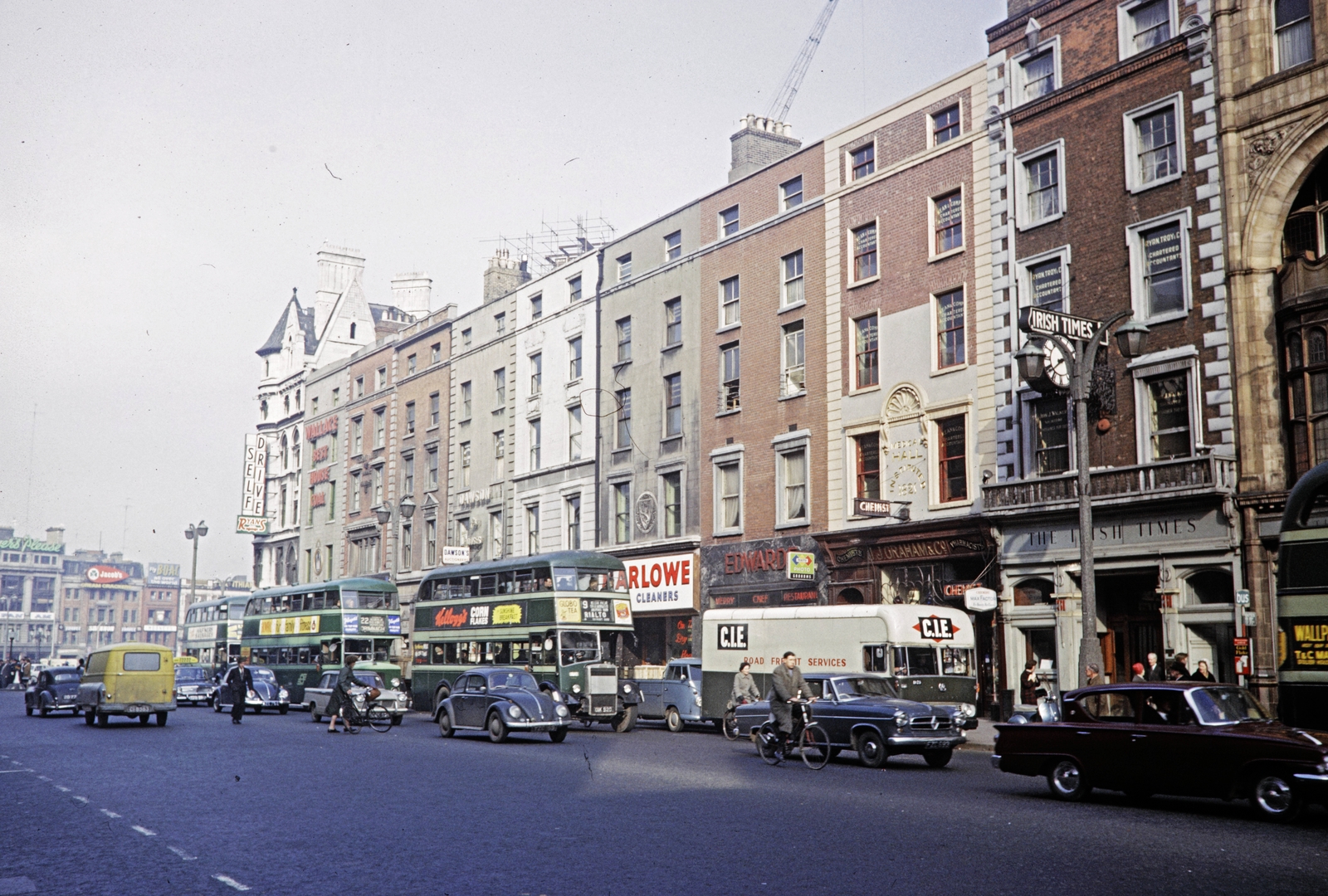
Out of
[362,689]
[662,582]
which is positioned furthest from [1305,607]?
[662,582]

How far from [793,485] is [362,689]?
1381 cm

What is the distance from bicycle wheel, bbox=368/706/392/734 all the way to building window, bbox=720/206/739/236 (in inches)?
764

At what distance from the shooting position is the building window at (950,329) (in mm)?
31438

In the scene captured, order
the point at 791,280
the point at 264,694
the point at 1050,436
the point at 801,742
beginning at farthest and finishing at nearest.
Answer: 1. the point at 264,694
2. the point at 791,280
3. the point at 1050,436
4. the point at 801,742

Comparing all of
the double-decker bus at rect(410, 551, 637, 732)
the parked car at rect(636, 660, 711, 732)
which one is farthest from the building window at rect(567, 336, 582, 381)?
the parked car at rect(636, 660, 711, 732)

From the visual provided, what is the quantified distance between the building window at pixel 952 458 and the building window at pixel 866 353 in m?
2.94

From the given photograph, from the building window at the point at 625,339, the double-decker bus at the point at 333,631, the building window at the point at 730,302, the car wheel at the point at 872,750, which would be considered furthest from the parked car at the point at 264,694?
the car wheel at the point at 872,750

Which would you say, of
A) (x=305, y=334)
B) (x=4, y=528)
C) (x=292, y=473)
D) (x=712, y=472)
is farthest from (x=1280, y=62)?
(x=4, y=528)

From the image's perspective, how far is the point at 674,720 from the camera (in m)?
30.4

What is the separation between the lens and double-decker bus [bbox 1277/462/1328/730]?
516 inches

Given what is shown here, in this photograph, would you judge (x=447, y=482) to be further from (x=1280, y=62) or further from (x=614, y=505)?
(x=1280, y=62)

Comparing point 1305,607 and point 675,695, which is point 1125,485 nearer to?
point 675,695

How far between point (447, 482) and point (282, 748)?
3282cm

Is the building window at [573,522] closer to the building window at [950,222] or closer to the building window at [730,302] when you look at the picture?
the building window at [730,302]
